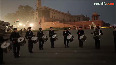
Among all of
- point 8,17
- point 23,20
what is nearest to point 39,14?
point 23,20

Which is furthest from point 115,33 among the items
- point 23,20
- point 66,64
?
point 23,20

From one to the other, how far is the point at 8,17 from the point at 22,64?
245ft

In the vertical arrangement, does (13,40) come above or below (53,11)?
below

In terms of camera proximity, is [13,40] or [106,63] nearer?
→ [106,63]

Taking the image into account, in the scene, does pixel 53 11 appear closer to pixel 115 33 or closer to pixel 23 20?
pixel 23 20

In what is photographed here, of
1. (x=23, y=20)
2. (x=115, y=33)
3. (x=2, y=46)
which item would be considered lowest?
(x=2, y=46)

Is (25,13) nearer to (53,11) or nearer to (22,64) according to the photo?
(53,11)

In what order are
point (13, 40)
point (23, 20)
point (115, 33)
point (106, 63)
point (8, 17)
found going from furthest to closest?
point (8, 17) < point (23, 20) < point (115, 33) < point (13, 40) < point (106, 63)

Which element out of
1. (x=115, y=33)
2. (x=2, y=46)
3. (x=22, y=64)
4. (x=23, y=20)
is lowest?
(x=22, y=64)

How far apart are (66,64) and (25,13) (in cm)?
6329

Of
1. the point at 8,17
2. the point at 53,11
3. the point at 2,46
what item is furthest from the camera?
the point at 8,17

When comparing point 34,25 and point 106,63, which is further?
point 34,25

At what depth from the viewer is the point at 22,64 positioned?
7141 millimetres

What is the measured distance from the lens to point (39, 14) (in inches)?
2138
